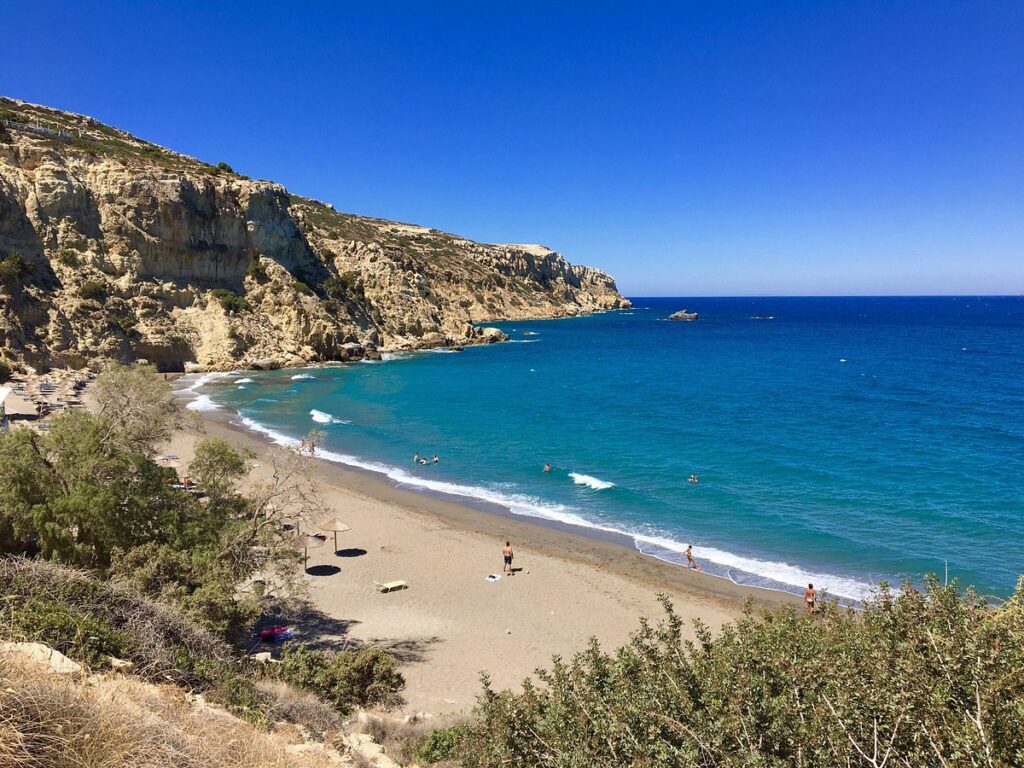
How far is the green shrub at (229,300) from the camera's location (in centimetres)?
5684

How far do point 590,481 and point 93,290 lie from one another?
146 feet

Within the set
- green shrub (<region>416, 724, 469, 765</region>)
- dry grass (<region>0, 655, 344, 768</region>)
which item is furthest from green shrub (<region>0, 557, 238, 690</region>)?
green shrub (<region>416, 724, 469, 765</region>)

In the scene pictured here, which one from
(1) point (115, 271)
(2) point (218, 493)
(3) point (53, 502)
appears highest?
(1) point (115, 271)

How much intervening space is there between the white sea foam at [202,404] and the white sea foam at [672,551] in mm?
16497

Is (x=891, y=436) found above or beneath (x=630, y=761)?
beneath

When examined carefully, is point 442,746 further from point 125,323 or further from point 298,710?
point 125,323

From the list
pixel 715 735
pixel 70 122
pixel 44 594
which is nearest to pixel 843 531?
pixel 715 735

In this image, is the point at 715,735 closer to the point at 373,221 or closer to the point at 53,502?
the point at 53,502

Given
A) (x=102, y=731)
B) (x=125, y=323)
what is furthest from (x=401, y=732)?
(x=125, y=323)

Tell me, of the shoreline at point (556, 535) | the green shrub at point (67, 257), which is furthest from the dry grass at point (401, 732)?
the green shrub at point (67, 257)

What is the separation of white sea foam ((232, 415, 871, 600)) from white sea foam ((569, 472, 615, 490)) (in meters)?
2.57

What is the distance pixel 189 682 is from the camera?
21.4ft

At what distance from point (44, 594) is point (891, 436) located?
3737 cm

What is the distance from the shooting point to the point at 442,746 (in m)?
7.81
